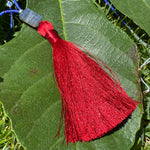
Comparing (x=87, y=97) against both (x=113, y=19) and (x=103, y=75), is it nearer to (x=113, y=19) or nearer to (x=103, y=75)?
(x=103, y=75)

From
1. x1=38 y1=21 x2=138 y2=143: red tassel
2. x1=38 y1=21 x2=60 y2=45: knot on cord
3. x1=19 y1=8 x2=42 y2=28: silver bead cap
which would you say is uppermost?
x1=19 y1=8 x2=42 y2=28: silver bead cap

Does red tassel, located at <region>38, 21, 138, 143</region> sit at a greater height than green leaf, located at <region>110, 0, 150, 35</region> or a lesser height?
lesser

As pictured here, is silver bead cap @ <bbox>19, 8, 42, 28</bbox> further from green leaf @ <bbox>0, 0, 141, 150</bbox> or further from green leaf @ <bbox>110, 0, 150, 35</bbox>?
green leaf @ <bbox>110, 0, 150, 35</bbox>

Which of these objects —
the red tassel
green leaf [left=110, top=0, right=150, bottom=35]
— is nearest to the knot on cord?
the red tassel

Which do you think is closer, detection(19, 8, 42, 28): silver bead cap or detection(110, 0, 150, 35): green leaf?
detection(19, 8, 42, 28): silver bead cap

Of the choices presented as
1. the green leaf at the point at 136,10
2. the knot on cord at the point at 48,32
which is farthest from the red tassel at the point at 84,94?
the green leaf at the point at 136,10
